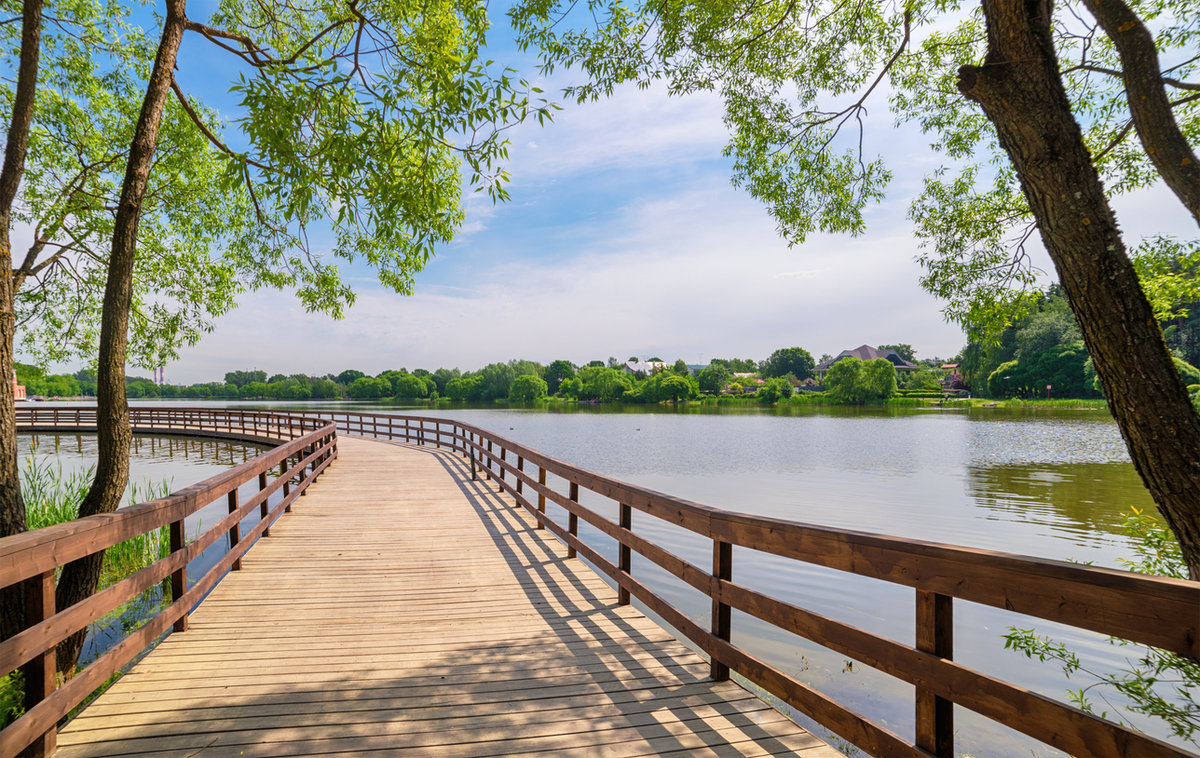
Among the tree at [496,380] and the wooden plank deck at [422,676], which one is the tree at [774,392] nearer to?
the tree at [496,380]

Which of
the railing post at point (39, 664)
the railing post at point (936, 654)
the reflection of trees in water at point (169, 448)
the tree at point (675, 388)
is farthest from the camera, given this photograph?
the tree at point (675, 388)

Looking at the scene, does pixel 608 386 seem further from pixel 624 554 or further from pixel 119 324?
pixel 624 554

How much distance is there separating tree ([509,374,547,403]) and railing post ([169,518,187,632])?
106553mm

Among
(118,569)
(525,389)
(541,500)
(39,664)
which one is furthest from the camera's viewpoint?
(525,389)

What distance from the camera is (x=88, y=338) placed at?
1011 cm

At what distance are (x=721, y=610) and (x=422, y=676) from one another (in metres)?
1.73

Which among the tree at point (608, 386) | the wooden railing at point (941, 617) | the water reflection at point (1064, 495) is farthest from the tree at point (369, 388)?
the wooden railing at point (941, 617)

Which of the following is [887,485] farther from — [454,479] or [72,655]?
[72,655]

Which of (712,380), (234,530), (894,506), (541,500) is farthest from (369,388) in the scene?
(234,530)

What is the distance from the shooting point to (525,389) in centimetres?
11106

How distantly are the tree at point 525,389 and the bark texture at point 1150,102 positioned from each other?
10790cm

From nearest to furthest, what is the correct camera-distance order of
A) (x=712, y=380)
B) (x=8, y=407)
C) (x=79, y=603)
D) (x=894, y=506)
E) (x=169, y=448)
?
(x=79, y=603) < (x=8, y=407) < (x=894, y=506) < (x=169, y=448) < (x=712, y=380)

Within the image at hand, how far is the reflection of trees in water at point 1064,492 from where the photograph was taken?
12.5 meters

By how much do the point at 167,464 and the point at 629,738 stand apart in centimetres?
2101
